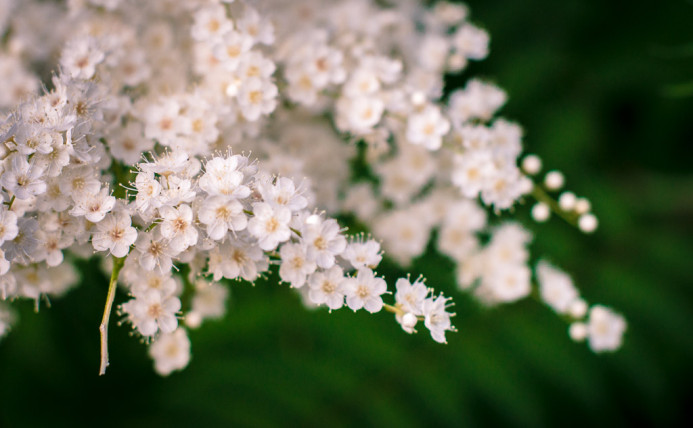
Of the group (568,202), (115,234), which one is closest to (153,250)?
(115,234)

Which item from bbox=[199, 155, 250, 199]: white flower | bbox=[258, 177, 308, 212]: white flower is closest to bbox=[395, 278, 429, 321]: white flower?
bbox=[258, 177, 308, 212]: white flower

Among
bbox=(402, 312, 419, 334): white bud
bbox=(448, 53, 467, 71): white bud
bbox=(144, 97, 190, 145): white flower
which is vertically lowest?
bbox=(402, 312, 419, 334): white bud

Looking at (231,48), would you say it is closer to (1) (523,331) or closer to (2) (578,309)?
(2) (578,309)

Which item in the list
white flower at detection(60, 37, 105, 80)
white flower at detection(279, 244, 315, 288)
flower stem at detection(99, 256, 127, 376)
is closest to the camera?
flower stem at detection(99, 256, 127, 376)

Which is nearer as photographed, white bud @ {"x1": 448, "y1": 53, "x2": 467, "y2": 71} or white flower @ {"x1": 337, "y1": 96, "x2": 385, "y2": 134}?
white flower @ {"x1": 337, "y1": 96, "x2": 385, "y2": 134}

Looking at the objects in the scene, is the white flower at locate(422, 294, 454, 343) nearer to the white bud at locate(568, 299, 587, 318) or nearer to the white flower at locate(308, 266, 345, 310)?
the white flower at locate(308, 266, 345, 310)

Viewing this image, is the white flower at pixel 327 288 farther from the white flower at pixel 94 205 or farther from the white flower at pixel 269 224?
the white flower at pixel 94 205
